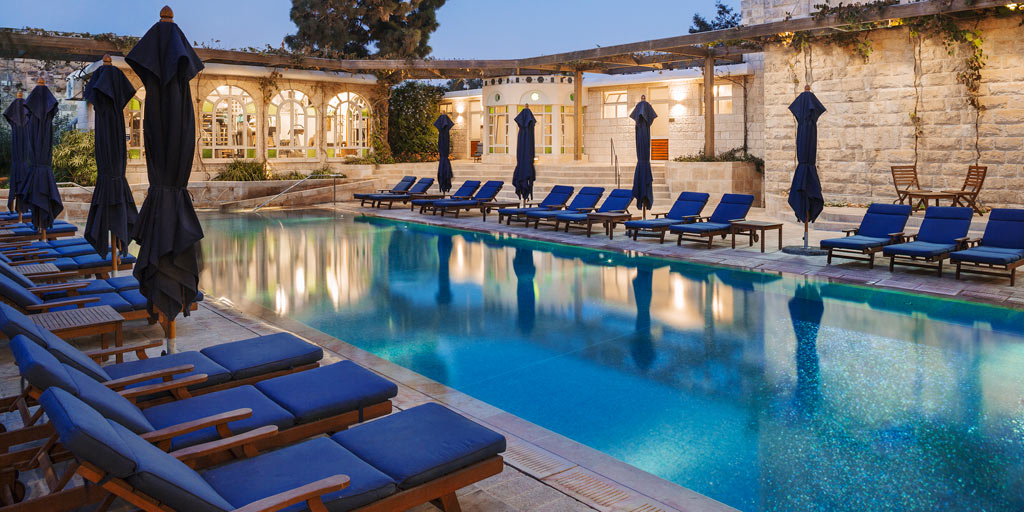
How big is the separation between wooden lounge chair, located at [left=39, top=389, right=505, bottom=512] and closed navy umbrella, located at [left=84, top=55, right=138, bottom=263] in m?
4.34

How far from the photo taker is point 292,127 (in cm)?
2398

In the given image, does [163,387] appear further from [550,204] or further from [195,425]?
[550,204]

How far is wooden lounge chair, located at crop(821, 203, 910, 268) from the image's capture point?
9609 millimetres

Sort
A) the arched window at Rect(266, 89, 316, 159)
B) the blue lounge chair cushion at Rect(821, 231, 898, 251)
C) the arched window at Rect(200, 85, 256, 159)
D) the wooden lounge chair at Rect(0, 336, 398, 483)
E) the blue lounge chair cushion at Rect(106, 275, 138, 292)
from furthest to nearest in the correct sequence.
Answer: the arched window at Rect(266, 89, 316, 159)
the arched window at Rect(200, 85, 256, 159)
the blue lounge chair cushion at Rect(821, 231, 898, 251)
the blue lounge chair cushion at Rect(106, 275, 138, 292)
the wooden lounge chair at Rect(0, 336, 398, 483)

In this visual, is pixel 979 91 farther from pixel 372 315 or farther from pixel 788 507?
pixel 788 507

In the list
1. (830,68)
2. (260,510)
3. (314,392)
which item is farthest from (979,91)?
(260,510)

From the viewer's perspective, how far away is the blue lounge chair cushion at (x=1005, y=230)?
29.5ft

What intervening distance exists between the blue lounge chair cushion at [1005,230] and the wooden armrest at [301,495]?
29.5 ft

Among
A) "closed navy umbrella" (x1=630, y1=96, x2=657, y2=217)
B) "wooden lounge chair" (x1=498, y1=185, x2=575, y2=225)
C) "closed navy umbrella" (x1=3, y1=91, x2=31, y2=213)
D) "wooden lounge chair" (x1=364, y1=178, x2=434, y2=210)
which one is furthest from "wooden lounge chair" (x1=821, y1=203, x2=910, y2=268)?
"wooden lounge chair" (x1=364, y1=178, x2=434, y2=210)

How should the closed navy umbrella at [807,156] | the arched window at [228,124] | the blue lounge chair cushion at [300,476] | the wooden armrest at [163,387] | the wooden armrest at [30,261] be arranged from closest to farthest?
the blue lounge chair cushion at [300,476] < the wooden armrest at [163,387] < the wooden armrest at [30,261] < the closed navy umbrella at [807,156] < the arched window at [228,124]

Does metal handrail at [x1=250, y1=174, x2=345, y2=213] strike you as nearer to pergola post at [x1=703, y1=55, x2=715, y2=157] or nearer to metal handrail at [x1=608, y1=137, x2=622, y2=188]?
metal handrail at [x1=608, y1=137, x2=622, y2=188]

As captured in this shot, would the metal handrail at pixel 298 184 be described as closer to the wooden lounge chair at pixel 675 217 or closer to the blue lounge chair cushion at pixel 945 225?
the wooden lounge chair at pixel 675 217

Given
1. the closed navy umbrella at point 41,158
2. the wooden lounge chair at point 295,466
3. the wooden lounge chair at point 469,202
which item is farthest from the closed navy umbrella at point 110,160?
the wooden lounge chair at point 469,202

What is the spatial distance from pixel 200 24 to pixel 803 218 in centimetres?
15722
